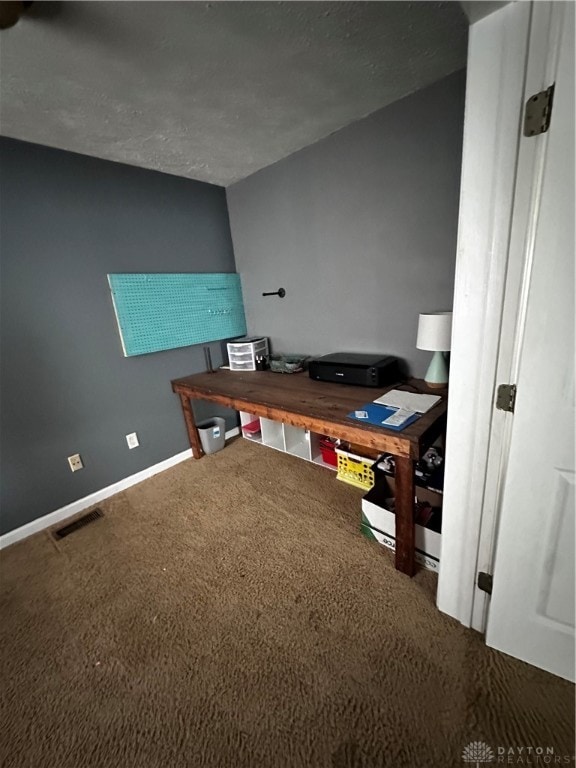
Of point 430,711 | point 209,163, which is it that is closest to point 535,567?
point 430,711

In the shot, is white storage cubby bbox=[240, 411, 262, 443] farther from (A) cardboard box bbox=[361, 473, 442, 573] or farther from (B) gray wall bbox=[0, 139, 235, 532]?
(A) cardboard box bbox=[361, 473, 442, 573]

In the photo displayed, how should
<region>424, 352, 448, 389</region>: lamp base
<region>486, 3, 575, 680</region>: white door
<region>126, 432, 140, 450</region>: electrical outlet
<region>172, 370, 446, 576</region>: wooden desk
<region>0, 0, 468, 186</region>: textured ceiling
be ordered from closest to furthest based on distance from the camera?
<region>486, 3, 575, 680</region>: white door < <region>0, 0, 468, 186</region>: textured ceiling < <region>172, 370, 446, 576</region>: wooden desk < <region>424, 352, 448, 389</region>: lamp base < <region>126, 432, 140, 450</region>: electrical outlet

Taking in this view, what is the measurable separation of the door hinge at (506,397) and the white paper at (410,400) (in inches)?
19.0

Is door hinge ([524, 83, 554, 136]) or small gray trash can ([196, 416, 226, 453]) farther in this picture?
small gray trash can ([196, 416, 226, 453])

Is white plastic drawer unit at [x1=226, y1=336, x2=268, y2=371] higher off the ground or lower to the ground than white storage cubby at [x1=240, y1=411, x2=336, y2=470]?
higher

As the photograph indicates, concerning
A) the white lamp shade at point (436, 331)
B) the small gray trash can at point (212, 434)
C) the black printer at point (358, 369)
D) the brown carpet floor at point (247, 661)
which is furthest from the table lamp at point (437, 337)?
the small gray trash can at point (212, 434)

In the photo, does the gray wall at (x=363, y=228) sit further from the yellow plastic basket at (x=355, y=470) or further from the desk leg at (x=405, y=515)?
the desk leg at (x=405, y=515)

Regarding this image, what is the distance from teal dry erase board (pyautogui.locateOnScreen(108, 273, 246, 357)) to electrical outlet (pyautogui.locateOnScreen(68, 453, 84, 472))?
770 millimetres

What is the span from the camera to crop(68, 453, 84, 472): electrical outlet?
198cm

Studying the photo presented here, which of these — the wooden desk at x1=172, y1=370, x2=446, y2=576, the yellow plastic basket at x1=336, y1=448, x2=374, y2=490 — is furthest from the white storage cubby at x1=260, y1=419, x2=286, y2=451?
the yellow plastic basket at x1=336, y1=448, x2=374, y2=490

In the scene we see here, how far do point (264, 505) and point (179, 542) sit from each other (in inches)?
20.5

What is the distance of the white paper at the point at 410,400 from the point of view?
142cm

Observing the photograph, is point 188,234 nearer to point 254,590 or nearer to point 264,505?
point 264,505

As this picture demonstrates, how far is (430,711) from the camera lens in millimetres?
948
